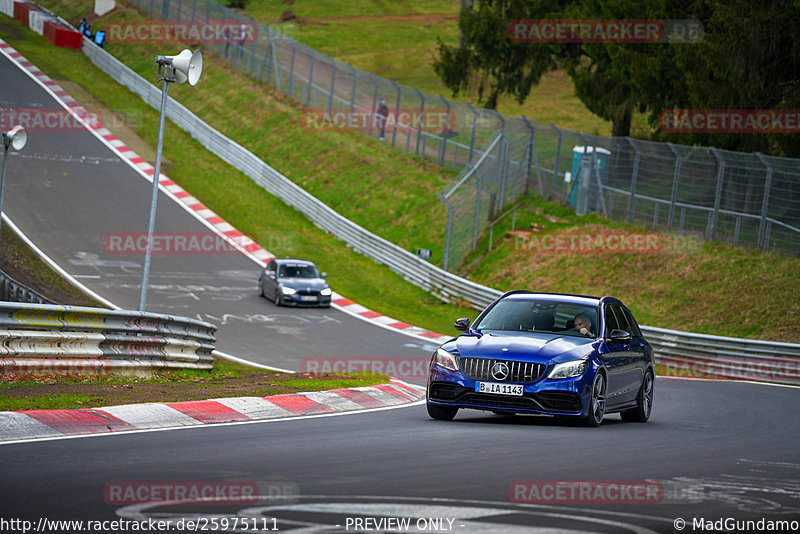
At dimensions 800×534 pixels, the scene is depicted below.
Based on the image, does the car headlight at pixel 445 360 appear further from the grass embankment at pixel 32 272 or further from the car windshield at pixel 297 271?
the car windshield at pixel 297 271

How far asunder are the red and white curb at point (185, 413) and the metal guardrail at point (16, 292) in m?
9.74

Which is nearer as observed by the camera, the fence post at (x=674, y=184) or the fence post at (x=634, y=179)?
the fence post at (x=674, y=184)

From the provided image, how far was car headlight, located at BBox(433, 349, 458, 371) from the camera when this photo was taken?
12180 mm

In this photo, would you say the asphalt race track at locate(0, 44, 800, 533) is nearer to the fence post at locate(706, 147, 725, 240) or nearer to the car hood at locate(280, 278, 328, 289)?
the fence post at locate(706, 147, 725, 240)

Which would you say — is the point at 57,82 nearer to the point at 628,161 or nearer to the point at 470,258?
the point at 470,258

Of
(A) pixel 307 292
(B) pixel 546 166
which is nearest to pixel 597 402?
(A) pixel 307 292

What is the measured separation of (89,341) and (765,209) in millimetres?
18920

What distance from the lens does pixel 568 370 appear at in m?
11.9

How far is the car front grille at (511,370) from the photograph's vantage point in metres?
11.9

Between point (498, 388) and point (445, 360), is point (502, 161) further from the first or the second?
point (498, 388)

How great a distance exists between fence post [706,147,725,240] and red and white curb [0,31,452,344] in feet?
26.2

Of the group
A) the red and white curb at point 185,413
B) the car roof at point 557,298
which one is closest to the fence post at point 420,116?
the red and white curb at point 185,413

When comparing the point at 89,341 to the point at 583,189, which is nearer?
the point at 89,341

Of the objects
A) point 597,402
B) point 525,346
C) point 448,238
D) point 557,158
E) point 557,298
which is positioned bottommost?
point 448,238
